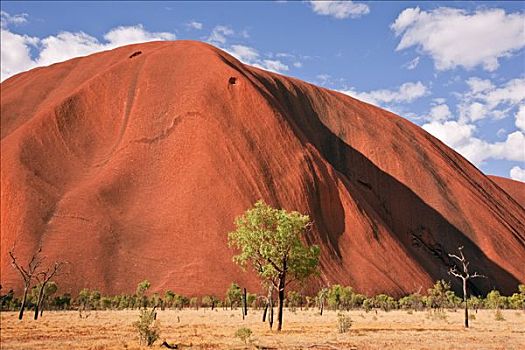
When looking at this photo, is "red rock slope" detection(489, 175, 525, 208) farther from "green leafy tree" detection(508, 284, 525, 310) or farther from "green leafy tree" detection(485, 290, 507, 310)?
"green leafy tree" detection(485, 290, 507, 310)

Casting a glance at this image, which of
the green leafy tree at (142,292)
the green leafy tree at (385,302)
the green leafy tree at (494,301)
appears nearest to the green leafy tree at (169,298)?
the green leafy tree at (142,292)

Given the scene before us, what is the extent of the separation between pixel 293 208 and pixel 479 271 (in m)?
36.2

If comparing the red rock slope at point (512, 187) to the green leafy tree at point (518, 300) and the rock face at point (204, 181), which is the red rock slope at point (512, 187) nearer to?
the rock face at point (204, 181)

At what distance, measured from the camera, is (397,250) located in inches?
3155

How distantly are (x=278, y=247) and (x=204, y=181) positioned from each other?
47.0m

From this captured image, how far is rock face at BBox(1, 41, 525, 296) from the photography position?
216 ft

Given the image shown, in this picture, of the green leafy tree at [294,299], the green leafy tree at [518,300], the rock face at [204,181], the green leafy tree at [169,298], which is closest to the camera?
the green leafy tree at [169,298]

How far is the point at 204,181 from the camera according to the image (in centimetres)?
7419

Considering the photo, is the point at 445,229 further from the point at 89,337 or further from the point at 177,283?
the point at 89,337

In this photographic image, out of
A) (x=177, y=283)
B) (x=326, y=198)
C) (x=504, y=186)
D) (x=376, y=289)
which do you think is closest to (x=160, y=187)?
(x=177, y=283)

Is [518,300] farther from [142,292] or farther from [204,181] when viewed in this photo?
[142,292]

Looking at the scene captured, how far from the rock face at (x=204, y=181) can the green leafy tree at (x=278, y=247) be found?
3305 centimetres

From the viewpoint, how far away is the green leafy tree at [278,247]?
28125 millimetres

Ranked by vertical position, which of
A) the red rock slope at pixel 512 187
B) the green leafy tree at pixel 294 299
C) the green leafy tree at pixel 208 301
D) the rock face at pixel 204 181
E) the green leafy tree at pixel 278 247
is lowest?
the green leafy tree at pixel 208 301
